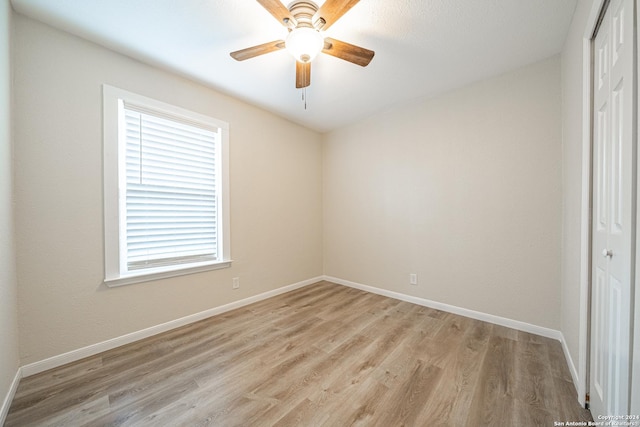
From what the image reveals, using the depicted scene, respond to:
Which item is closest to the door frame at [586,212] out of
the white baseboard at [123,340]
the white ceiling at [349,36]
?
the white ceiling at [349,36]

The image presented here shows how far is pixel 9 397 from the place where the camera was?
4.70 feet

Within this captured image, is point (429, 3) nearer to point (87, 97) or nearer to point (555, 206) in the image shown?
point (555, 206)

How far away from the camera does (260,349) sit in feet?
6.69

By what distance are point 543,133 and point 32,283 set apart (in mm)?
4321

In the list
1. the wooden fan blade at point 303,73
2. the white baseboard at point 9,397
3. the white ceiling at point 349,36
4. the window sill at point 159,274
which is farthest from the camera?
the window sill at point 159,274

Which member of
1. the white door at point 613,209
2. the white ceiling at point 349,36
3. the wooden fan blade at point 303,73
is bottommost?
the white door at point 613,209

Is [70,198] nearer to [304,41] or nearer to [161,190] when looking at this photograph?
[161,190]

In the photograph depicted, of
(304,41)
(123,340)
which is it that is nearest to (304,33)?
(304,41)

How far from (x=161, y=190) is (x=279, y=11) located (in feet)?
6.21

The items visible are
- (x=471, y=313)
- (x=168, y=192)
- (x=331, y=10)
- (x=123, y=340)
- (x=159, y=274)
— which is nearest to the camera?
(x=331, y=10)

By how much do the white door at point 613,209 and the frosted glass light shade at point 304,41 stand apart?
1.40 m

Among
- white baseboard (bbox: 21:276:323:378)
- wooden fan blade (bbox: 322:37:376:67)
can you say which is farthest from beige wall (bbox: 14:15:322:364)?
wooden fan blade (bbox: 322:37:376:67)

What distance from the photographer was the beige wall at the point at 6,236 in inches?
54.8

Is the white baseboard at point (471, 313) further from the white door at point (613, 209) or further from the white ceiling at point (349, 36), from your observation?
the white ceiling at point (349, 36)
